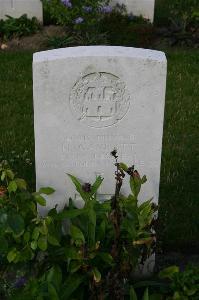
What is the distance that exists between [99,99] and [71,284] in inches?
42.5

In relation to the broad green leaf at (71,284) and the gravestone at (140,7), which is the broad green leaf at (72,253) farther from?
the gravestone at (140,7)

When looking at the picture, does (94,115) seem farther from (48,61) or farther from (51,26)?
(51,26)

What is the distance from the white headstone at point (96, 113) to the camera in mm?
3721

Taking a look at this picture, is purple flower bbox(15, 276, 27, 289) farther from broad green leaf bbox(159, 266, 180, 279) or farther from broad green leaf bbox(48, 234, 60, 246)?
broad green leaf bbox(159, 266, 180, 279)

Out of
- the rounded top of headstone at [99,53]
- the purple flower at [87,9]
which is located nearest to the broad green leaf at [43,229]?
the rounded top of headstone at [99,53]

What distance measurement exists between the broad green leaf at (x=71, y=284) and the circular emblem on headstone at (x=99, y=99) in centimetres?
90

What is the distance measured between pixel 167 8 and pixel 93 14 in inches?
98.2

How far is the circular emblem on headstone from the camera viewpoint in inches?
149

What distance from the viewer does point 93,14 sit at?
8633mm

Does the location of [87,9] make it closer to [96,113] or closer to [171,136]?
[171,136]

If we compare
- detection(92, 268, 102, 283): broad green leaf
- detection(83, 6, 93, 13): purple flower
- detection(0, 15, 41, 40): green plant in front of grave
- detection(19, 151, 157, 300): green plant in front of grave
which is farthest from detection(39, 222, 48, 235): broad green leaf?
detection(0, 15, 41, 40): green plant in front of grave

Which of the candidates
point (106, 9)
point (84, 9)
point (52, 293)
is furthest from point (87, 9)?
point (52, 293)

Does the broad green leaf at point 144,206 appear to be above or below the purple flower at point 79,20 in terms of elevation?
Answer: below

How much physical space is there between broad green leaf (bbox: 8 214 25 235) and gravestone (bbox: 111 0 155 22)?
21.3ft
